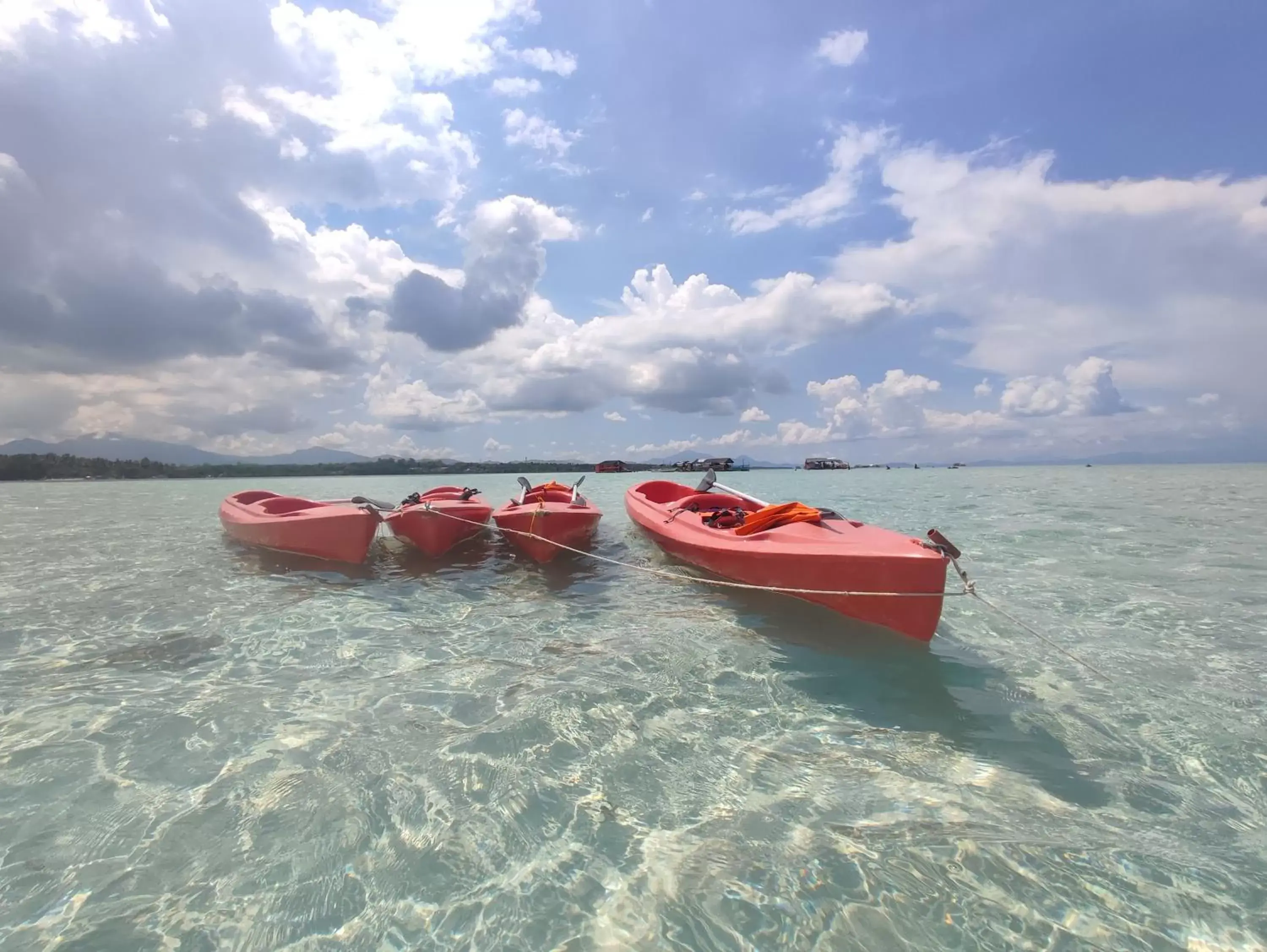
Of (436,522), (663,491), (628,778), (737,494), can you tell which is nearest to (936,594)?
(628,778)

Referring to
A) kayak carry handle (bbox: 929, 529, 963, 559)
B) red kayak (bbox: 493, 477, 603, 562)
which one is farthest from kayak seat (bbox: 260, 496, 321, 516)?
kayak carry handle (bbox: 929, 529, 963, 559)

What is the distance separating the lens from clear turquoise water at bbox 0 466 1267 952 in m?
2.67

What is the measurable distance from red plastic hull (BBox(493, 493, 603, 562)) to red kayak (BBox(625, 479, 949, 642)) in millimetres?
1883

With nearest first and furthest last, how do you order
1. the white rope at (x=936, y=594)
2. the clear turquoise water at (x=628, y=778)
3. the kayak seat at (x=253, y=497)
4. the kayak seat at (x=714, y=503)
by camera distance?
the clear turquoise water at (x=628, y=778)
the white rope at (x=936, y=594)
the kayak seat at (x=714, y=503)
the kayak seat at (x=253, y=497)

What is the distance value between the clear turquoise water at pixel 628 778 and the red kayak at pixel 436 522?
342 cm

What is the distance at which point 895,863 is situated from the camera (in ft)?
9.78

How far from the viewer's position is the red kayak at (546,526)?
11156 millimetres

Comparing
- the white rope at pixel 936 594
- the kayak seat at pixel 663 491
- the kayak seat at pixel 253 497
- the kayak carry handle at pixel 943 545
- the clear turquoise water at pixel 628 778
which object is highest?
the kayak carry handle at pixel 943 545

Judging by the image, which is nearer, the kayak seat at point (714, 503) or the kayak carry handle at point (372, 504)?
the kayak carry handle at point (372, 504)

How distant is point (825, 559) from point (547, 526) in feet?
19.7

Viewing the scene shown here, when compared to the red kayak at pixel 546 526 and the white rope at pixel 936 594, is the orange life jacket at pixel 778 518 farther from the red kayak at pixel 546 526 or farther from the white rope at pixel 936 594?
the red kayak at pixel 546 526

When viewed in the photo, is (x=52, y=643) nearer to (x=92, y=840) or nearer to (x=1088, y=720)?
(x=92, y=840)

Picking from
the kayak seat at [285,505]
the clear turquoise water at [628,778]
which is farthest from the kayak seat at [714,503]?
the kayak seat at [285,505]

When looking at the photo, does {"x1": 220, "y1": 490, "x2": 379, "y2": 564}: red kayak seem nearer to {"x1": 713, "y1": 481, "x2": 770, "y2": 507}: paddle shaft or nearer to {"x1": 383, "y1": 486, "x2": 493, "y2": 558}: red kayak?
{"x1": 383, "y1": 486, "x2": 493, "y2": 558}: red kayak
